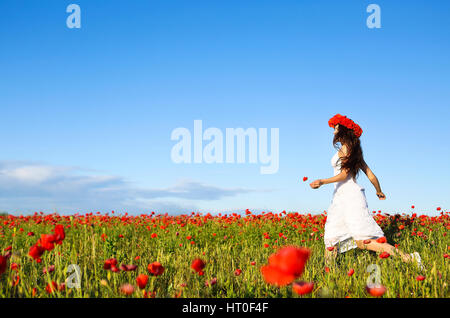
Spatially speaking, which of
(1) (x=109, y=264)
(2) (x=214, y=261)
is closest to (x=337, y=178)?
(2) (x=214, y=261)

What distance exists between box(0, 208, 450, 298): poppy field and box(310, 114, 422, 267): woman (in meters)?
0.25

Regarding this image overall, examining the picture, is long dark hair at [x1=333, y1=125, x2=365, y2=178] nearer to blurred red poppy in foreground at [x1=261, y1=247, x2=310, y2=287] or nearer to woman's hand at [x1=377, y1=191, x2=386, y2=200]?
woman's hand at [x1=377, y1=191, x2=386, y2=200]

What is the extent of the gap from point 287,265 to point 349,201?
455cm

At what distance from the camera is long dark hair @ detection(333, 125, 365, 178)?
588 centimetres

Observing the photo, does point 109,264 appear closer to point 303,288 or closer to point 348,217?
point 303,288

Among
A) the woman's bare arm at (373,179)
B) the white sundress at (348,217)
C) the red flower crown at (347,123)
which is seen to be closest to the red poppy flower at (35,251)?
the white sundress at (348,217)

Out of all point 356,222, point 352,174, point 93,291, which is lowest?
point 93,291

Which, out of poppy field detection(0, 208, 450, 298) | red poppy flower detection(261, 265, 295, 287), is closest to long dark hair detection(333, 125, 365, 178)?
poppy field detection(0, 208, 450, 298)
